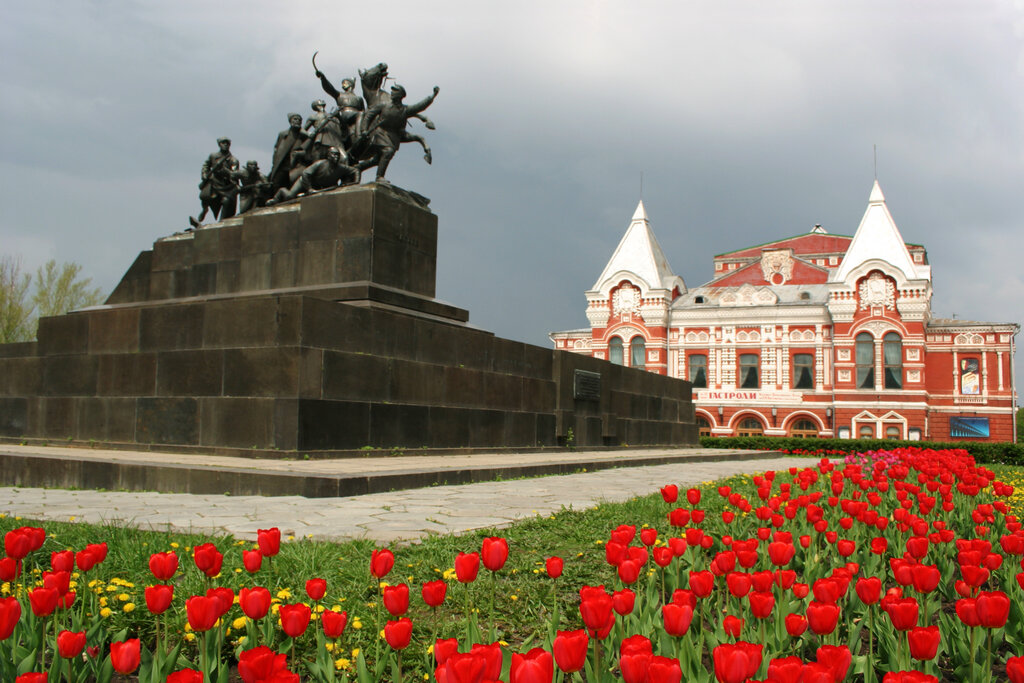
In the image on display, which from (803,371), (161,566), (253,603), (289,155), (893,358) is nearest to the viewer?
(253,603)

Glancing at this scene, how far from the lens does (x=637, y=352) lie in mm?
48031

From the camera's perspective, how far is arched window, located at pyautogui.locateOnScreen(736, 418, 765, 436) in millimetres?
44938

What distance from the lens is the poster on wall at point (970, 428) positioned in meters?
42.4

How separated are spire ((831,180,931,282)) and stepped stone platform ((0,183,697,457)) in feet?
107

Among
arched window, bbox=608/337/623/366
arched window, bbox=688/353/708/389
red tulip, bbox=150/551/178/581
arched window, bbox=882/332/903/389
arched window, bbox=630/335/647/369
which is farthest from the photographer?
arched window, bbox=608/337/623/366

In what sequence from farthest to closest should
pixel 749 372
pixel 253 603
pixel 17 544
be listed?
pixel 749 372
pixel 17 544
pixel 253 603

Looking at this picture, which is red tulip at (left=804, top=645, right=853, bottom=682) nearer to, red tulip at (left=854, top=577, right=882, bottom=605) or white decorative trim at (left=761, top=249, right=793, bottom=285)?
red tulip at (left=854, top=577, right=882, bottom=605)

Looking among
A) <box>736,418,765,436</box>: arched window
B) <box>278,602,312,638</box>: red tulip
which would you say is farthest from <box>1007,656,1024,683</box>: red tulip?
<box>736,418,765,436</box>: arched window

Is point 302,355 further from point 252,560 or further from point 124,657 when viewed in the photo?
point 124,657

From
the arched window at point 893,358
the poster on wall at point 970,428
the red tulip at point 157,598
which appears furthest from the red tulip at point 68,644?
the poster on wall at point 970,428

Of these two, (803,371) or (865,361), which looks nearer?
(865,361)

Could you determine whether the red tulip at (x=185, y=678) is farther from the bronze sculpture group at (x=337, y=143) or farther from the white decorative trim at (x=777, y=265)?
the white decorative trim at (x=777, y=265)

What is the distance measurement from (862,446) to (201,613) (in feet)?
99.7

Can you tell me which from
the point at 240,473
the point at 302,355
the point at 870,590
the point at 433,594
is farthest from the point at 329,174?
the point at 870,590
